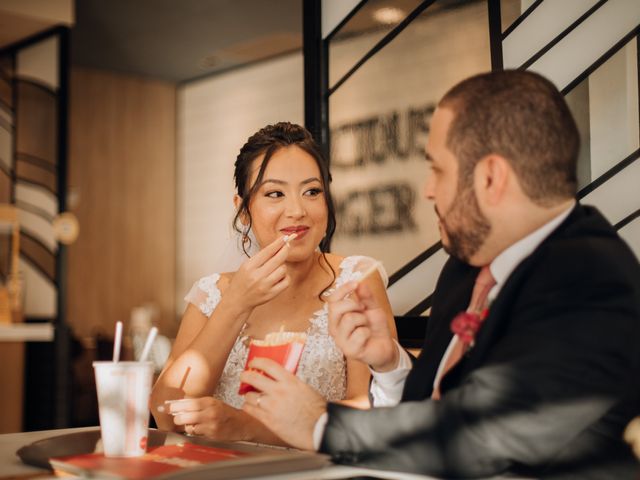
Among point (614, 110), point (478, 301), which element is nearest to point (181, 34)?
point (614, 110)

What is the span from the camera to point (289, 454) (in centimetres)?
134

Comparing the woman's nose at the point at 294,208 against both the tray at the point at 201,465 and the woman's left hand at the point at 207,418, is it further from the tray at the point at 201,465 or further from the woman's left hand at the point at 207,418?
the tray at the point at 201,465

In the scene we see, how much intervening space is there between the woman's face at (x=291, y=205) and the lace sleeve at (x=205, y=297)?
29cm

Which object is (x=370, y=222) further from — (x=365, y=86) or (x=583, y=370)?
(x=583, y=370)

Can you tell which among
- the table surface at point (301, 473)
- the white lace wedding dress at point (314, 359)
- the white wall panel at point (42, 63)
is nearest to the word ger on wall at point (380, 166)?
the white lace wedding dress at point (314, 359)

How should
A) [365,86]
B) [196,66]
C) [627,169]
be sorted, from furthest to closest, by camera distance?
[196,66], [365,86], [627,169]

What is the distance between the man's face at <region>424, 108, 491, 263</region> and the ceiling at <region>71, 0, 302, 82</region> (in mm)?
5804

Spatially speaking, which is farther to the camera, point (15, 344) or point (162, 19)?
point (162, 19)

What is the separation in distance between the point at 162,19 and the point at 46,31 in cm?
118

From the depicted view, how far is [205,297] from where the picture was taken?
277 centimetres

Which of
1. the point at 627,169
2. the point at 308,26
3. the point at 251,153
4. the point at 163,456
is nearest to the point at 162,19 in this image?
the point at 308,26

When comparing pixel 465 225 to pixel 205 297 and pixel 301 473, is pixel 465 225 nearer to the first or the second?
pixel 301 473

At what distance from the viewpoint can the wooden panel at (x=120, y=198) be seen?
31.0ft

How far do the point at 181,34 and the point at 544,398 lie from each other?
290 inches
